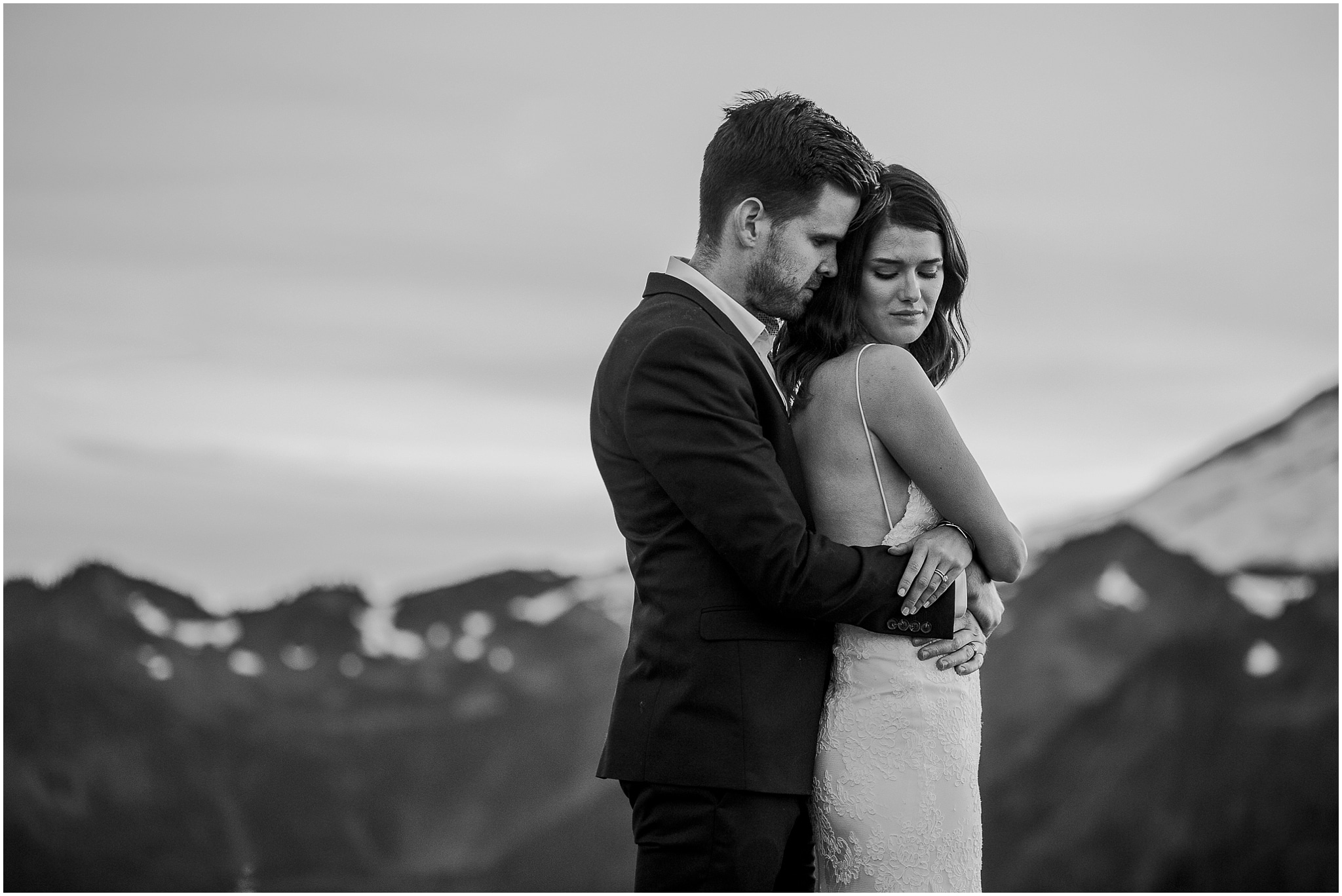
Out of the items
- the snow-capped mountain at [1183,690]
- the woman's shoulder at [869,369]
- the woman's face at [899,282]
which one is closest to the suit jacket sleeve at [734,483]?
the woman's shoulder at [869,369]

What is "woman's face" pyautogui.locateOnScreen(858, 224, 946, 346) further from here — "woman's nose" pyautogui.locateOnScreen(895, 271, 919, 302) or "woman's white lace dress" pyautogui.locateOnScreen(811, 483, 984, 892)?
"woman's white lace dress" pyautogui.locateOnScreen(811, 483, 984, 892)

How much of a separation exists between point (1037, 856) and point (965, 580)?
3897mm

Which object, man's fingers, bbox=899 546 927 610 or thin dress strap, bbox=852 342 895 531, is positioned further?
thin dress strap, bbox=852 342 895 531

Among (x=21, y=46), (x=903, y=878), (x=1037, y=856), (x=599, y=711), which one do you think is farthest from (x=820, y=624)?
(x=21, y=46)

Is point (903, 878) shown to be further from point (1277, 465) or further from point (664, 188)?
point (1277, 465)

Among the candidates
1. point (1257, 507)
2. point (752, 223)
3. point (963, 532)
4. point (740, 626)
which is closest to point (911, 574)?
point (963, 532)

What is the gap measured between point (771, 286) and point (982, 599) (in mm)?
555

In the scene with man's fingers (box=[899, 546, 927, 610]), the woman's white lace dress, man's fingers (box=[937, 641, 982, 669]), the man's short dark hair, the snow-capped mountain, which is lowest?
the snow-capped mountain

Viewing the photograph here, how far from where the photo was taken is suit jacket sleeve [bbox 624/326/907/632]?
5.07ft

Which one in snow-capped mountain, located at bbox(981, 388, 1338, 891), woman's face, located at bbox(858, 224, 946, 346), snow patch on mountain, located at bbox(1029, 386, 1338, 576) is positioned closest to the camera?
woman's face, located at bbox(858, 224, 946, 346)

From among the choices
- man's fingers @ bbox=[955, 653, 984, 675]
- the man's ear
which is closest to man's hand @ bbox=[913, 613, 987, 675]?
man's fingers @ bbox=[955, 653, 984, 675]

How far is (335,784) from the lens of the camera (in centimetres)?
501

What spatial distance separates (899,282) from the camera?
1880 millimetres

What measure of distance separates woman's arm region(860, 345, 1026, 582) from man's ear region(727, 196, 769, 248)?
0.27 m
